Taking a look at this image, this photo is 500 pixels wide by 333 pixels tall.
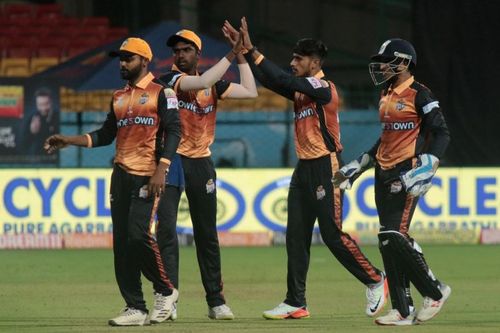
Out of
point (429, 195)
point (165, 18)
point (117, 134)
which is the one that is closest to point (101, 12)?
point (165, 18)

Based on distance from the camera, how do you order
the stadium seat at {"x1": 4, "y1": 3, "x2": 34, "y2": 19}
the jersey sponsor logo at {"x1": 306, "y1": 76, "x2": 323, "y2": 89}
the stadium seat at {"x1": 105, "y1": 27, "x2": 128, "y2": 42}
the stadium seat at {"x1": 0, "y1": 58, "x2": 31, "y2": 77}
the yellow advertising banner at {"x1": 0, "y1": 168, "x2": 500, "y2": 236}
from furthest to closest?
the stadium seat at {"x1": 4, "y1": 3, "x2": 34, "y2": 19} < the stadium seat at {"x1": 105, "y1": 27, "x2": 128, "y2": 42} < the stadium seat at {"x1": 0, "y1": 58, "x2": 31, "y2": 77} < the yellow advertising banner at {"x1": 0, "y1": 168, "x2": 500, "y2": 236} < the jersey sponsor logo at {"x1": 306, "y1": 76, "x2": 323, "y2": 89}

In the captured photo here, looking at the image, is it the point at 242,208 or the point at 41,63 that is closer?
the point at 242,208

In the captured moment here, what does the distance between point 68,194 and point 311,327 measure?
8.18 metres

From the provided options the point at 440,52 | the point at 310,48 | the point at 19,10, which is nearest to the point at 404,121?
the point at 310,48

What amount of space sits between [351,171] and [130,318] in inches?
75.5

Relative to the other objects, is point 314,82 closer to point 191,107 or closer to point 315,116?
point 315,116

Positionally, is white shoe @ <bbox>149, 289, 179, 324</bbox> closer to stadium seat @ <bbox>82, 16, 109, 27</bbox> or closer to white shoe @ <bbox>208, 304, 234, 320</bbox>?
white shoe @ <bbox>208, 304, 234, 320</bbox>

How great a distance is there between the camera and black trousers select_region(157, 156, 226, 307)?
10.2 meters

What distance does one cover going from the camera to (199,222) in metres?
10.4

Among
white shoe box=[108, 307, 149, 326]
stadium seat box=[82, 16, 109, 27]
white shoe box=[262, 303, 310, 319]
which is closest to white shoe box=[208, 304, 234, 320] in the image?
white shoe box=[262, 303, 310, 319]

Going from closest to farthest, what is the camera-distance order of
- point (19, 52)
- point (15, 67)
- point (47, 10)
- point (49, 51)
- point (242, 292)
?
point (242, 292), point (15, 67), point (19, 52), point (49, 51), point (47, 10)

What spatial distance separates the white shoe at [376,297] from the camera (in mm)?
10312

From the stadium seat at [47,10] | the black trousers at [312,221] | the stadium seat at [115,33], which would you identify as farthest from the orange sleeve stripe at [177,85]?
the stadium seat at [47,10]

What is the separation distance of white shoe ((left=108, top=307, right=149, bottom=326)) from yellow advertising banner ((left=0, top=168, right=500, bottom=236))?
Result: 740cm
